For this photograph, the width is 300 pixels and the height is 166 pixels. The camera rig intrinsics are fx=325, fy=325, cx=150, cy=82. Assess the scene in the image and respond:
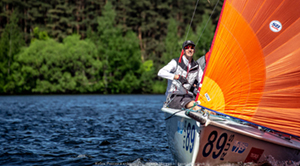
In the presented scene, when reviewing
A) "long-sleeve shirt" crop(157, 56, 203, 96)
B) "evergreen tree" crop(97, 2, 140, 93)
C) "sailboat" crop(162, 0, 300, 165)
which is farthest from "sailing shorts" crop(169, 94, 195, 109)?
"evergreen tree" crop(97, 2, 140, 93)

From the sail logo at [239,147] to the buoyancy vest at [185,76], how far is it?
6.40 ft

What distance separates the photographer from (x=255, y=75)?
233 inches

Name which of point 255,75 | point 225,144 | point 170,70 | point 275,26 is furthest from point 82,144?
point 275,26

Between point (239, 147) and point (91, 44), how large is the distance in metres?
51.0

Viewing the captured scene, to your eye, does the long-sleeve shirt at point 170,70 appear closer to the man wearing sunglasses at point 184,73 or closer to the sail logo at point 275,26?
the man wearing sunglasses at point 184,73

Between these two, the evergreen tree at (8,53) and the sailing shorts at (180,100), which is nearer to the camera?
the sailing shorts at (180,100)

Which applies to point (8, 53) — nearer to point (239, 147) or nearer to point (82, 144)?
point (82, 144)

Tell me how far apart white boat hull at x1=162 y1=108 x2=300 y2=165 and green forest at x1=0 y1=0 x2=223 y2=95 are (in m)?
44.4

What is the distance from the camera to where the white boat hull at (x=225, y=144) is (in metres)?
5.48

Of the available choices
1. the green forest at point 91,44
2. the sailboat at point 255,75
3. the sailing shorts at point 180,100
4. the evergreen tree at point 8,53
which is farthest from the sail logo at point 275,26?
the evergreen tree at point 8,53

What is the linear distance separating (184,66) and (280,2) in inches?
93.9

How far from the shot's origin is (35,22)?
65.3m

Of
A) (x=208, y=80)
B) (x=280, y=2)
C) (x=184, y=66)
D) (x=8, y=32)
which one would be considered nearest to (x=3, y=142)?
(x=184, y=66)

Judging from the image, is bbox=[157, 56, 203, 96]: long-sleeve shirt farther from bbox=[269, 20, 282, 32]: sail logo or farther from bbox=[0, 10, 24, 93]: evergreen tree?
bbox=[0, 10, 24, 93]: evergreen tree
